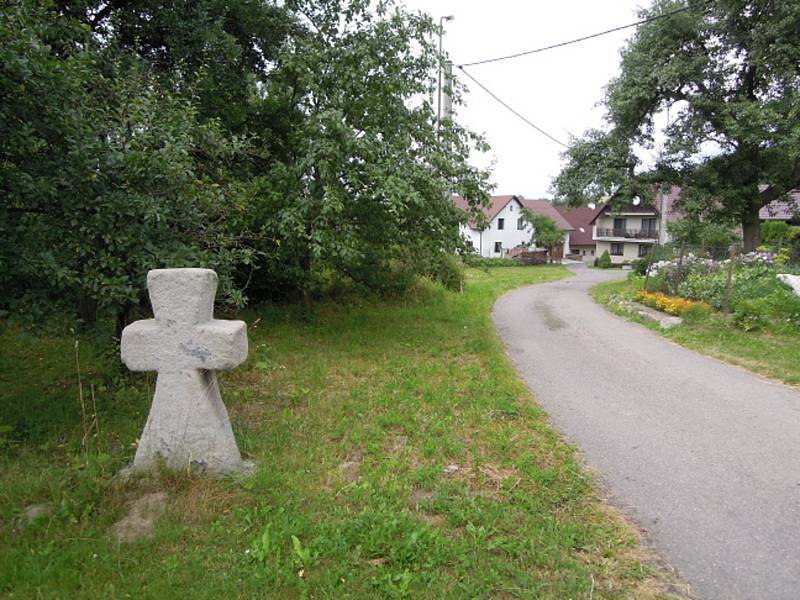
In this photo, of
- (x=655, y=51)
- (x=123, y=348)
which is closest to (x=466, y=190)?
(x=123, y=348)

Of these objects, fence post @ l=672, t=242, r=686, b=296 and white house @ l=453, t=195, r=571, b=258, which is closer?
fence post @ l=672, t=242, r=686, b=296

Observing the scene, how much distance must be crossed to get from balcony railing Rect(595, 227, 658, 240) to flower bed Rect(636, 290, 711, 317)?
38868 mm

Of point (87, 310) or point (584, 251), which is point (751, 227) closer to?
point (87, 310)

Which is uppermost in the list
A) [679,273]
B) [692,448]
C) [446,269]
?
[446,269]

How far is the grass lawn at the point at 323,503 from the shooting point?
2436 millimetres

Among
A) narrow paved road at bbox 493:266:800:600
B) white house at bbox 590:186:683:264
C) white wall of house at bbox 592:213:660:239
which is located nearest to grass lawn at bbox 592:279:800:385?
narrow paved road at bbox 493:266:800:600

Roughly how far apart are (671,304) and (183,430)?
10.7m

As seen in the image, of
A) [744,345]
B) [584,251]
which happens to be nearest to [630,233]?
[584,251]

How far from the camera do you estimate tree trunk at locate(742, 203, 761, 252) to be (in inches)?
725

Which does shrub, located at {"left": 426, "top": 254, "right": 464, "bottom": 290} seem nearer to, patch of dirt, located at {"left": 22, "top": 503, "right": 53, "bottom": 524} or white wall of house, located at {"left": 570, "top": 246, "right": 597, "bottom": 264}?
patch of dirt, located at {"left": 22, "top": 503, "right": 53, "bottom": 524}

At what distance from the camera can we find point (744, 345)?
8.03 m

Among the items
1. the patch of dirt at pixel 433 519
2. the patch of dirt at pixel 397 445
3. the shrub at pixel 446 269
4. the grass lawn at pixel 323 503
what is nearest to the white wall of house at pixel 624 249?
the shrub at pixel 446 269

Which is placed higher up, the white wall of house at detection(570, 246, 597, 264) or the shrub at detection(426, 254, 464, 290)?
the white wall of house at detection(570, 246, 597, 264)

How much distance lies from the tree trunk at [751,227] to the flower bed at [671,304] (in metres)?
9.43
